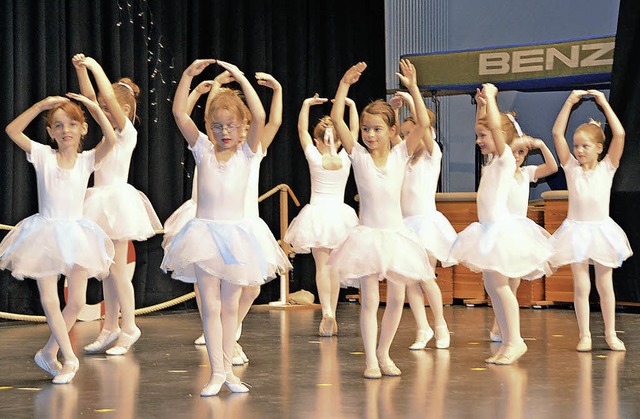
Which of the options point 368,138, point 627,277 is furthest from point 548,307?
point 368,138

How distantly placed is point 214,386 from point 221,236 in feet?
1.78

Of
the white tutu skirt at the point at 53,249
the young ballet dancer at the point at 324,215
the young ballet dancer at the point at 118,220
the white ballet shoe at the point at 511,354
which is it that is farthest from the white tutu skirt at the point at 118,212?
the white ballet shoe at the point at 511,354

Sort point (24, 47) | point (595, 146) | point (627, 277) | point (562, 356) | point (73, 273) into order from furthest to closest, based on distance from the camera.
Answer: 1. point (627, 277)
2. point (24, 47)
3. point (595, 146)
4. point (562, 356)
5. point (73, 273)

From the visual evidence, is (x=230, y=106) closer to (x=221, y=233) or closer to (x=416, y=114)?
(x=221, y=233)

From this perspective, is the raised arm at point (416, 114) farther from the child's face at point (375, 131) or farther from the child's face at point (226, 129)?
the child's face at point (226, 129)

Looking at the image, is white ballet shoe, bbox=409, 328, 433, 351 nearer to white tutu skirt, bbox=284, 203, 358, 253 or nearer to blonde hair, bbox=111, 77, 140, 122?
white tutu skirt, bbox=284, 203, 358, 253

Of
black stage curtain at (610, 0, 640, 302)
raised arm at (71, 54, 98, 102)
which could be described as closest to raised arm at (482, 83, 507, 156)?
raised arm at (71, 54, 98, 102)

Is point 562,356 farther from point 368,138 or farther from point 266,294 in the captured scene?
point 266,294

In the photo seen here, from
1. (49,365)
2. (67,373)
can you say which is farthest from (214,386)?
(49,365)

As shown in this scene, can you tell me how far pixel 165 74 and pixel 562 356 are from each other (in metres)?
3.84

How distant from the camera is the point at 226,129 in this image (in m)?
3.85

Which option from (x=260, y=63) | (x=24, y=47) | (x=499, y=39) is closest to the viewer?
(x=24, y=47)

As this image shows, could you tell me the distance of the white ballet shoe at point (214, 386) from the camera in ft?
12.3

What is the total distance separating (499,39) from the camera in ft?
31.5
